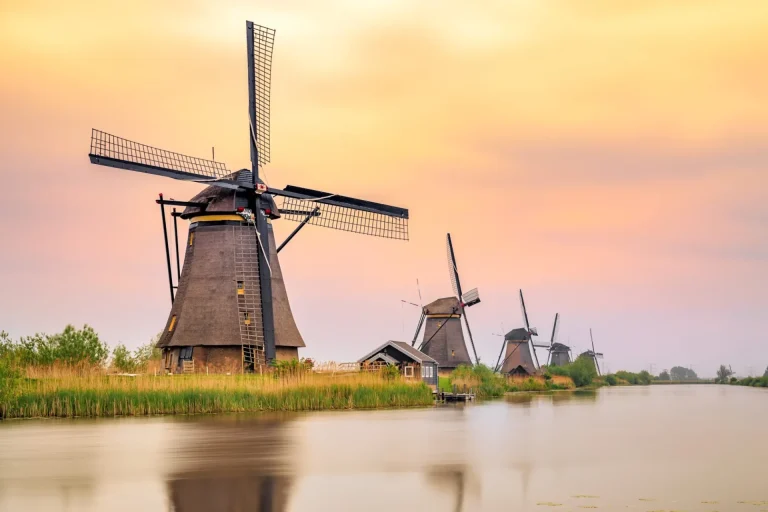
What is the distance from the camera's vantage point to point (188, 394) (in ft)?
97.3

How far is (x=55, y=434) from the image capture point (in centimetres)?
2219

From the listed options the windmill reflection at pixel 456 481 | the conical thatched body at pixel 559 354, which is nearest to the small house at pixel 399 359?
the windmill reflection at pixel 456 481

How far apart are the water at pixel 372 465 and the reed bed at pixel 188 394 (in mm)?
1452

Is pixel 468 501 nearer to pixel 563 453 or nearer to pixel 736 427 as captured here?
pixel 563 453

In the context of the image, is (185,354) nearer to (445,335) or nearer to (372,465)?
(372,465)

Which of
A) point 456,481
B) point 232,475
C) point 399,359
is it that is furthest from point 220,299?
point 456,481

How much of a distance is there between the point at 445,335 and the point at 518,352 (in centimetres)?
1991

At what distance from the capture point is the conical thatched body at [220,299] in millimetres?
35969

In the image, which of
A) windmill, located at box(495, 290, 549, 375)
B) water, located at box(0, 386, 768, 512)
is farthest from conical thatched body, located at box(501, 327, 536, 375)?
water, located at box(0, 386, 768, 512)

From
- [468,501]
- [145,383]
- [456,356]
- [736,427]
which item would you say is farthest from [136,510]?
[456,356]

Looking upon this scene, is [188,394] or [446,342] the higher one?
[446,342]

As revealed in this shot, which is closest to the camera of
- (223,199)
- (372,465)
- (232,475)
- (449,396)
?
(232,475)

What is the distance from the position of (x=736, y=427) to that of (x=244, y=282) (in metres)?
18.3

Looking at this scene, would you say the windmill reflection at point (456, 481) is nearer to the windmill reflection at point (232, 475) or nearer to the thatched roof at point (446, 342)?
the windmill reflection at point (232, 475)
